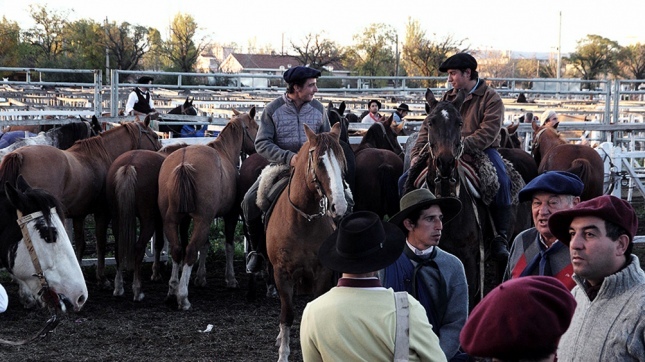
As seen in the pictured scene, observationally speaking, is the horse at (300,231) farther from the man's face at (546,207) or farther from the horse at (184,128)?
the horse at (184,128)

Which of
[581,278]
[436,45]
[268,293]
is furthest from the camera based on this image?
[436,45]

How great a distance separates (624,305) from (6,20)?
5748 centimetres

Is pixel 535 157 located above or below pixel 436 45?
below

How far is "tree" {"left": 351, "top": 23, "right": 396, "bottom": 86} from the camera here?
5803 cm

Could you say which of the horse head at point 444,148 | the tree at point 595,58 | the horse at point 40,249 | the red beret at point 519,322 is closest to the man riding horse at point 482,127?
the horse head at point 444,148

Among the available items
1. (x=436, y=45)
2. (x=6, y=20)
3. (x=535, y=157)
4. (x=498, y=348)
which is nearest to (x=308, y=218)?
(x=498, y=348)

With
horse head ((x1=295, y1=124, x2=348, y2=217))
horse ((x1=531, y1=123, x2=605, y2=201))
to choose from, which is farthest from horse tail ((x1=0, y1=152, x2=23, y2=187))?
horse ((x1=531, y1=123, x2=605, y2=201))

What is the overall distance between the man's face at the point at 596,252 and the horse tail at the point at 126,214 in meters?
7.09

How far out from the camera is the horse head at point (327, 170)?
5934mm

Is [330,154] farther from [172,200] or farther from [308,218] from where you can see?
[172,200]

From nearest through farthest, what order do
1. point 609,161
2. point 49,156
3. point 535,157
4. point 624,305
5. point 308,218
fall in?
point 624,305 → point 308,218 → point 49,156 → point 535,157 → point 609,161

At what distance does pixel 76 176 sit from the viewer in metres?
9.52

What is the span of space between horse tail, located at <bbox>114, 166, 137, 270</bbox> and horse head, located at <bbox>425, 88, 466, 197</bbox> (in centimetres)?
416

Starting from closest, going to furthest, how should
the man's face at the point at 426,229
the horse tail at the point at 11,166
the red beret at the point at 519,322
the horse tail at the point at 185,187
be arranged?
the red beret at the point at 519,322, the man's face at the point at 426,229, the horse tail at the point at 11,166, the horse tail at the point at 185,187
